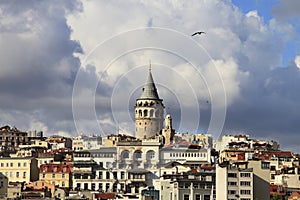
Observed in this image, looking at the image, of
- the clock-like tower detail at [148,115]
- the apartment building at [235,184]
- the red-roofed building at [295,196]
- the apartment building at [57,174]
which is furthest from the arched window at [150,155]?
the apartment building at [235,184]

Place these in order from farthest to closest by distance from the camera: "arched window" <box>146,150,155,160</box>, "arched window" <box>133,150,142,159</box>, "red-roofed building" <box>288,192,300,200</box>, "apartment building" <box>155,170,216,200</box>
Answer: "arched window" <box>133,150,142,159</box>
"arched window" <box>146,150,155,160</box>
"red-roofed building" <box>288,192,300,200</box>
"apartment building" <box>155,170,216,200</box>

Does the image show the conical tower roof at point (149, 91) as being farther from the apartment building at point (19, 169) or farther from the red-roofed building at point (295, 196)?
the red-roofed building at point (295, 196)

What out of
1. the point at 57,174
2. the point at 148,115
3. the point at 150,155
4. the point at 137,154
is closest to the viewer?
the point at 57,174

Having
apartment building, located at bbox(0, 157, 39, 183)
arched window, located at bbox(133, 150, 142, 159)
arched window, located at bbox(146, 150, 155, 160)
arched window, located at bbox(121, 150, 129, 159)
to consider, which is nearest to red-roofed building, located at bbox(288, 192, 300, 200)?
apartment building, located at bbox(0, 157, 39, 183)

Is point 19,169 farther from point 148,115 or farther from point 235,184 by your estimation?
point 235,184

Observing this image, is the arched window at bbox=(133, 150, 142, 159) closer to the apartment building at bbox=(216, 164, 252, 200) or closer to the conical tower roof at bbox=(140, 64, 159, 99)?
the conical tower roof at bbox=(140, 64, 159, 99)

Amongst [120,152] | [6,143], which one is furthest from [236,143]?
[6,143]

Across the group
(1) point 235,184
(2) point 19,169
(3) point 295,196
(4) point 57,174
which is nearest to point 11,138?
(2) point 19,169

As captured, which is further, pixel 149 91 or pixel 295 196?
pixel 149 91
